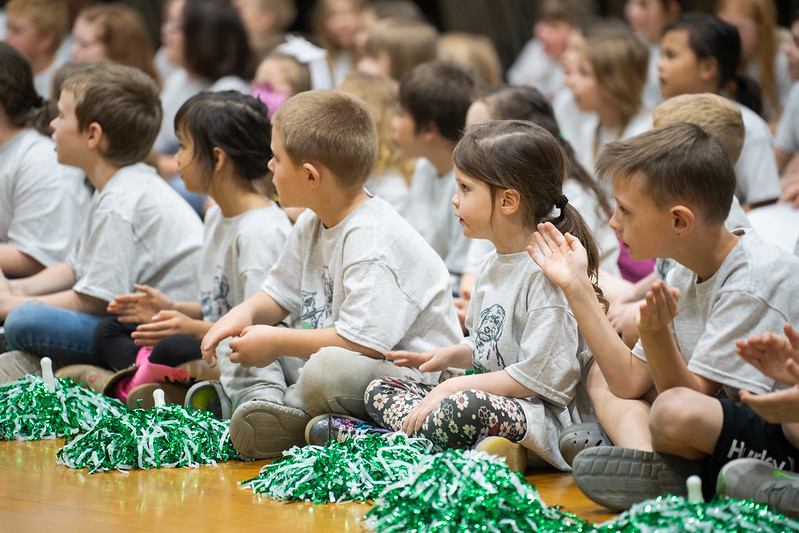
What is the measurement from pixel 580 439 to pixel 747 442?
0.34 m

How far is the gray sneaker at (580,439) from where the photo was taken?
6.15ft

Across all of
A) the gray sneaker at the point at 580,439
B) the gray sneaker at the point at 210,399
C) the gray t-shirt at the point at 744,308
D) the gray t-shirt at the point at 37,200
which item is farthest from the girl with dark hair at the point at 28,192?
the gray t-shirt at the point at 744,308

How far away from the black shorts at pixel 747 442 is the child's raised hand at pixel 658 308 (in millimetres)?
167

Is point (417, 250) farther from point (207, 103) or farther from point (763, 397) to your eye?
point (763, 397)

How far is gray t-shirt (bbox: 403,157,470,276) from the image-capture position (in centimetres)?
313

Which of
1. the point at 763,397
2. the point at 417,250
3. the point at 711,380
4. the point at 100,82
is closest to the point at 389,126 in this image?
the point at 100,82

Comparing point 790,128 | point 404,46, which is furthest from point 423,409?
point 404,46

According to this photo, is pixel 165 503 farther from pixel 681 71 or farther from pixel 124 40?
pixel 124 40

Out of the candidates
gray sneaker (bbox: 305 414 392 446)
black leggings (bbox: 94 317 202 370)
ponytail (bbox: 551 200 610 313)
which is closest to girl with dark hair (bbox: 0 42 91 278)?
black leggings (bbox: 94 317 202 370)

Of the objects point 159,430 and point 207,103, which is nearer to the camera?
point 159,430

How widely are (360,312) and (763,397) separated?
0.86m

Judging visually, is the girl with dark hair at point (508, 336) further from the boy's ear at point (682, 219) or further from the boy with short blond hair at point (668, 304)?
the boy's ear at point (682, 219)

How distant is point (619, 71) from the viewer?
142 inches

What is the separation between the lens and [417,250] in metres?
2.20
